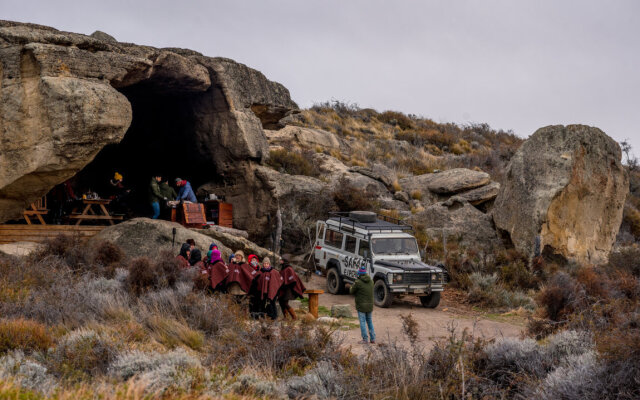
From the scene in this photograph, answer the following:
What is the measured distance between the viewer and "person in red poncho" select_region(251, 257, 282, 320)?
11.4 meters

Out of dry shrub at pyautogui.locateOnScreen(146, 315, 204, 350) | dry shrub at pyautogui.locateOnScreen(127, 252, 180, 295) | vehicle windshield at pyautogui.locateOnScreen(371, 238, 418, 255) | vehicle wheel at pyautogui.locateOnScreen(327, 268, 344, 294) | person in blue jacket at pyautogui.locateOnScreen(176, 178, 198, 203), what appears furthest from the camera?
person in blue jacket at pyautogui.locateOnScreen(176, 178, 198, 203)

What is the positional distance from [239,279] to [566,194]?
1190 centimetres

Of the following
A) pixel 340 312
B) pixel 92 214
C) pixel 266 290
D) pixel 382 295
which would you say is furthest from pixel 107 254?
pixel 382 295

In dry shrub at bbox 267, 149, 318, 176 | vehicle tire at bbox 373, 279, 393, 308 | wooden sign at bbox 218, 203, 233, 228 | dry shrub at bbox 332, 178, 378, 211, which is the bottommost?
vehicle tire at bbox 373, 279, 393, 308

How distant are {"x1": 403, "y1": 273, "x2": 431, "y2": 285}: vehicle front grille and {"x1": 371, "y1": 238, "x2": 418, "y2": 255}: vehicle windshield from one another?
4.32ft

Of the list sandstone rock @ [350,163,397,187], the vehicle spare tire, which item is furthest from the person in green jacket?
sandstone rock @ [350,163,397,187]

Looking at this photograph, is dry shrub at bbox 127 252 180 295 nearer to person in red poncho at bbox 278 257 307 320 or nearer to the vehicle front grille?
person in red poncho at bbox 278 257 307 320

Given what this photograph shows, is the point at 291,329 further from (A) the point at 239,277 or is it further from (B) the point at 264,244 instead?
(B) the point at 264,244

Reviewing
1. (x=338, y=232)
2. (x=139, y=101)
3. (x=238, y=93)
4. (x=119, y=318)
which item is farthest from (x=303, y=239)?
(x=119, y=318)

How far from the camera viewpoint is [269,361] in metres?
7.21

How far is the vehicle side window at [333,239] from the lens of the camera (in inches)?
661

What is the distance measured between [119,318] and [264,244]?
33.0 ft

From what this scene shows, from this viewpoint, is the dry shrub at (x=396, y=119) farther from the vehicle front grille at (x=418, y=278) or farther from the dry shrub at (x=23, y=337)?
the dry shrub at (x=23, y=337)

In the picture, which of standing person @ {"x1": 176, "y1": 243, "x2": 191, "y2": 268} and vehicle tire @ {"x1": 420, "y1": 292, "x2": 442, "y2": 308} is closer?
standing person @ {"x1": 176, "y1": 243, "x2": 191, "y2": 268}
